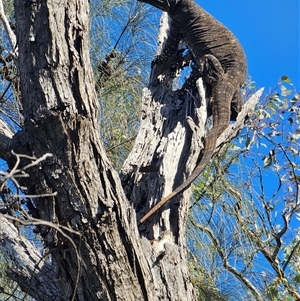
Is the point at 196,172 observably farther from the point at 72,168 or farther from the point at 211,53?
the point at 211,53

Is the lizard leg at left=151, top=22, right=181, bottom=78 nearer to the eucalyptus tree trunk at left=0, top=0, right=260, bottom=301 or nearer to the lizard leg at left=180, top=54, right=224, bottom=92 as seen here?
the lizard leg at left=180, top=54, right=224, bottom=92

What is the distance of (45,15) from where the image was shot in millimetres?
2135

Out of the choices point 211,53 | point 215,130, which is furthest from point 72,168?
point 211,53

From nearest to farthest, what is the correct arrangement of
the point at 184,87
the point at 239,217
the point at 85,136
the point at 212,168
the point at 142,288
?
Result: the point at 85,136 < the point at 142,288 < the point at 184,87 < the point at 239,217 < the point at 212,168

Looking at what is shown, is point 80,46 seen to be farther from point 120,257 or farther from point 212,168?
point 212,168

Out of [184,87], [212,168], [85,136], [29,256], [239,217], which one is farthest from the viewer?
[212,168]

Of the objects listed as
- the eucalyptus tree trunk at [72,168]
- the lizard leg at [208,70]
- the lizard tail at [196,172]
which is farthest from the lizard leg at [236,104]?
the eucalyptus tree trunk at [72,168]

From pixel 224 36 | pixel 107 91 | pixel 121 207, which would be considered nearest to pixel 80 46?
pixel 121 207

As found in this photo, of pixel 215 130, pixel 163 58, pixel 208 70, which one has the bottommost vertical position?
pixel 215 130

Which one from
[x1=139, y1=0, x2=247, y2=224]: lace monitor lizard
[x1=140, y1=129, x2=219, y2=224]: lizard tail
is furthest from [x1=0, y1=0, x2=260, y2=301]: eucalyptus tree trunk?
[x1=139, y1=0, x2=247, y2=224]: lace monitor lizard

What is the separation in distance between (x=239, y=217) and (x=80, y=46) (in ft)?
7.33

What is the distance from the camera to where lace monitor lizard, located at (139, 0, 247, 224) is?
399 cm

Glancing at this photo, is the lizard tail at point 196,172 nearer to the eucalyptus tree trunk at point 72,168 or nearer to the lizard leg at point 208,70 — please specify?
the eucalyptus tree trunk at point 72,168

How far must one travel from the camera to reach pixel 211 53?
500 cm
